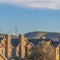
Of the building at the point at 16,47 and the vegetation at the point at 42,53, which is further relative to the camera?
the building at the point at 16,47

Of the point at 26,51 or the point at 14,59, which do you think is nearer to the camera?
the point at 14,59

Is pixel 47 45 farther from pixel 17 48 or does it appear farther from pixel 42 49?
pixel 17 48

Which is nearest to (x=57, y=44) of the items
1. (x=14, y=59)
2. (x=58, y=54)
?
(x=58, y=54)

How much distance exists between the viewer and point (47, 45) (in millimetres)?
58531

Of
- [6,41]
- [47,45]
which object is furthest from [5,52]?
[47,45]

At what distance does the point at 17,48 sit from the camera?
68.1 m

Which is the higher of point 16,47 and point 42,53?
point 16,47

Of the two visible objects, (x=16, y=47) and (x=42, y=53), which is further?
(x=16, y=47)

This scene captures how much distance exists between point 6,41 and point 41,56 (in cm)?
1216

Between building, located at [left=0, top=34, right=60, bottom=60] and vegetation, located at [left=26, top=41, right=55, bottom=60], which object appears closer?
vegetation, located at [left=26, top=41, right=55, bottom=60]

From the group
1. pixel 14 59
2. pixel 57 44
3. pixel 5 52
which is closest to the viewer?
pixel 14 59

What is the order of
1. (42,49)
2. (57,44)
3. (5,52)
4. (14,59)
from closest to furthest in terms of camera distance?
(14,59) → (42,49) → (5,52) → (57,44)

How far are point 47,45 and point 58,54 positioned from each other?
38.0 feet

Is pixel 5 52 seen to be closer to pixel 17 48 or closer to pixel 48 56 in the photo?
pixel 17 48
